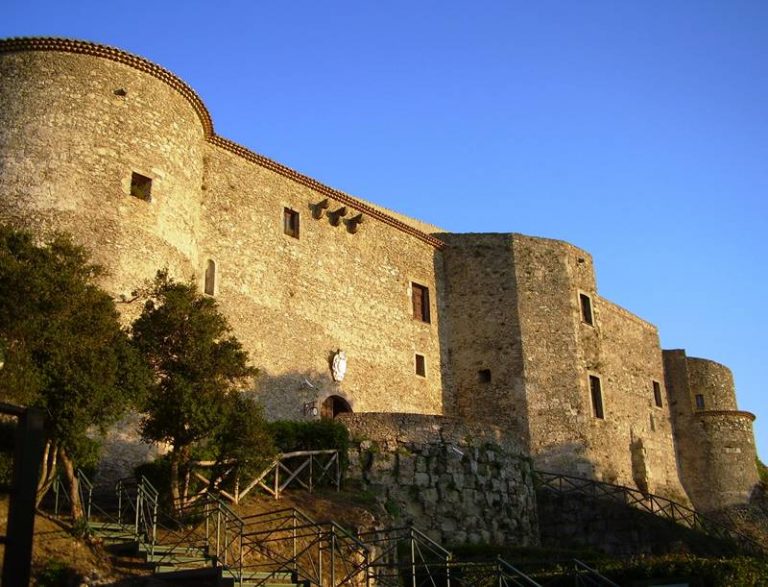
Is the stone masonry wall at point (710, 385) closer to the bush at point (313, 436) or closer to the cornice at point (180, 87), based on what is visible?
the cornice at point (180, 87)

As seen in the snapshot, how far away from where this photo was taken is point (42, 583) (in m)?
12.7

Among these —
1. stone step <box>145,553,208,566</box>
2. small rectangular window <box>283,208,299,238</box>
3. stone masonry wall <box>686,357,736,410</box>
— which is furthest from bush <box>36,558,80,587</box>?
stone masonry wall <box>686,357,736,410</box>

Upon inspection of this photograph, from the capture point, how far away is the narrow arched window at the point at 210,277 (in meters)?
24.0

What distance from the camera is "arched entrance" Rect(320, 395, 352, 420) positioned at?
26.3m

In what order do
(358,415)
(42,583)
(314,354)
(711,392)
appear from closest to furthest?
(42,583) < (358,415) < (314,354) < (711,392)

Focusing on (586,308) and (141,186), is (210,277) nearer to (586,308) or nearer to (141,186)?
(141,186)

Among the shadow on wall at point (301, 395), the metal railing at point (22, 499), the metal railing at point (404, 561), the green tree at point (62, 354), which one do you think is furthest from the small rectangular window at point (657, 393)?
the metal railing at point (22, 499)

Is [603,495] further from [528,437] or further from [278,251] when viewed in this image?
[278,251]

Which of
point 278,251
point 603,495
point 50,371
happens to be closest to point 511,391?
point 603,495

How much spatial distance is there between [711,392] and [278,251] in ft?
75.9

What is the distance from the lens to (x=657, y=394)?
38.0 metres

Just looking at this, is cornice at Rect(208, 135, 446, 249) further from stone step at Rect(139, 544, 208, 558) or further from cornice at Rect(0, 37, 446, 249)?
stone step at Rect(139, 544, 208, 558)

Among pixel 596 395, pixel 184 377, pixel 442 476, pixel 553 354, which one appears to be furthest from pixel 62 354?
pixel 596 395

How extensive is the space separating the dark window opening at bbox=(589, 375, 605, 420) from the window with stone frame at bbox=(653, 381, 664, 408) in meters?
6.45
